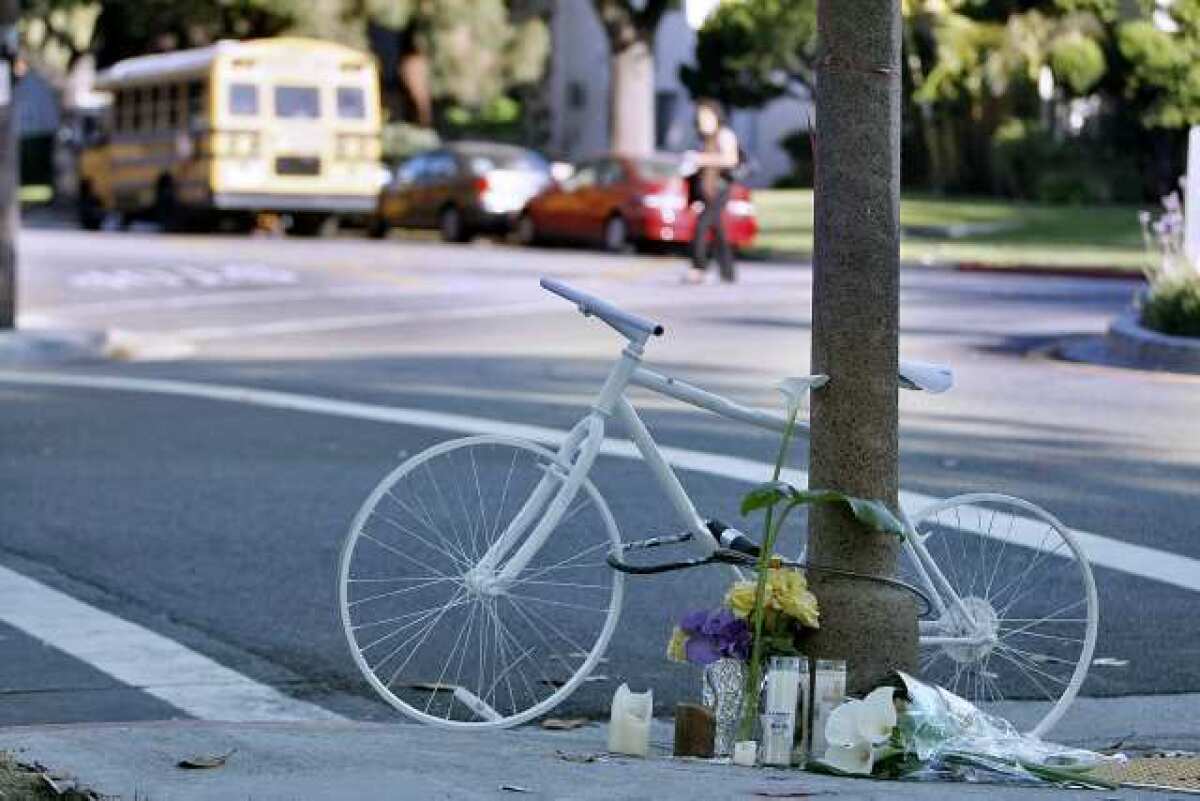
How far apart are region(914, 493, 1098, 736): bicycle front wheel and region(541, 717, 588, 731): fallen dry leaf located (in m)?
0.99

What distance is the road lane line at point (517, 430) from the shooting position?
388 inches

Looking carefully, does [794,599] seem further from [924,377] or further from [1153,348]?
[1153,348]

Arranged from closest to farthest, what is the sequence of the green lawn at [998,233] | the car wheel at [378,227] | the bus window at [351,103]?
1. the green lawn at [998,233]
2. the car wheel at [378,227]
3. the bus window at [351,103]

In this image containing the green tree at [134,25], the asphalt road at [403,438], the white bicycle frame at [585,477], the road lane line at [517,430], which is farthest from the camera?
the green tree at [134,25]

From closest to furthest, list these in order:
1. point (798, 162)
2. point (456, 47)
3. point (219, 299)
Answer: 1. point (219, 299)
2. point (798, 162)
3. point (456, 47)

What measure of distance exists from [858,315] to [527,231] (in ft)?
103

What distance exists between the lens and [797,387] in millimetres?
6422

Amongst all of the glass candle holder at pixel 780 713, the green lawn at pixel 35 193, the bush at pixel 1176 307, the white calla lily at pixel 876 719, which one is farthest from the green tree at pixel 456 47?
the white calla lily at pixel 876 719

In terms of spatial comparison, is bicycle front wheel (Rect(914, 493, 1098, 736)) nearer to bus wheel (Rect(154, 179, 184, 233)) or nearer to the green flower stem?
the green flower stem

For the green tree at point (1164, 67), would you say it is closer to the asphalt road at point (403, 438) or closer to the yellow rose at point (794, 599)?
the asphalt road at point (403, 438)

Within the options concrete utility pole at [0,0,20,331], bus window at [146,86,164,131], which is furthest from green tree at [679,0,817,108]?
concrete utility pole at [0,0,20,331]

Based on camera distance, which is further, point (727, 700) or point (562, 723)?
point (562, 723)

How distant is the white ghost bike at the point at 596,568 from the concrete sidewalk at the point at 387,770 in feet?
1.76

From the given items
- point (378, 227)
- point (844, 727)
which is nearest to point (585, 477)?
point (844, 727)
